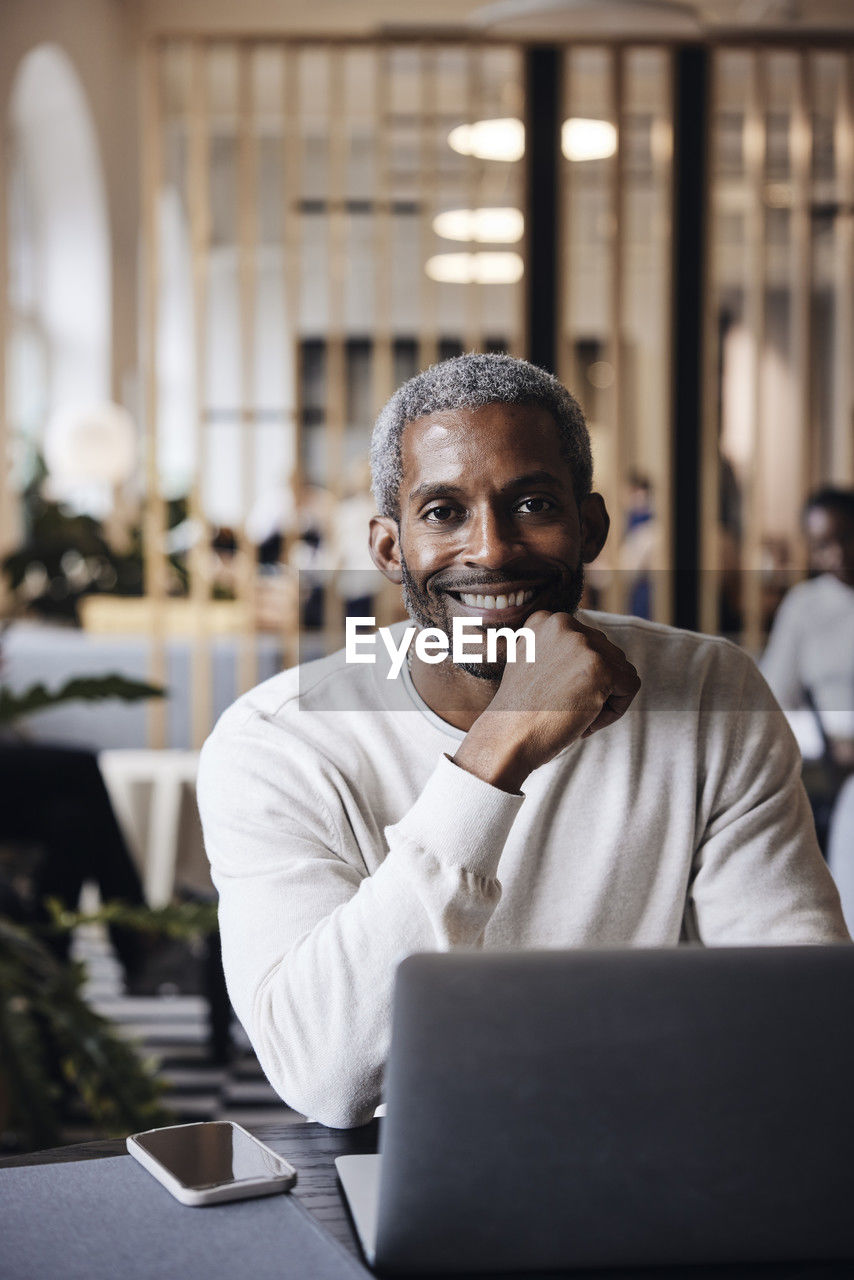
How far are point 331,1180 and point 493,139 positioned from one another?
14.7ft

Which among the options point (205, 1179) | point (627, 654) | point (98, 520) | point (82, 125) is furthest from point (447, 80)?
point (205, 1179)

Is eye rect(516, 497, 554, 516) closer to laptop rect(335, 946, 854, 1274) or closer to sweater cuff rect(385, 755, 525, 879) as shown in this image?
sweater cuff rect(385, 755, 525, 879)

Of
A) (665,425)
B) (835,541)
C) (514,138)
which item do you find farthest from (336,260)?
(835,541)

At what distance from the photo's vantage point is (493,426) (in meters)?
1.16

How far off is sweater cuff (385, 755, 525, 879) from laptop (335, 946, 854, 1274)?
0.31 metres

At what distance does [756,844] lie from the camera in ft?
3.87

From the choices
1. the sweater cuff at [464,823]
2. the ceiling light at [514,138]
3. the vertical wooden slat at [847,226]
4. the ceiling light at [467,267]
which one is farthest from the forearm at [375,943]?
the ceiling light at [467,267]

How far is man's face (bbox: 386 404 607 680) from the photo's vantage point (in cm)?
116

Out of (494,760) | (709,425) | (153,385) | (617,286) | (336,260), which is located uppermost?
(336,260)

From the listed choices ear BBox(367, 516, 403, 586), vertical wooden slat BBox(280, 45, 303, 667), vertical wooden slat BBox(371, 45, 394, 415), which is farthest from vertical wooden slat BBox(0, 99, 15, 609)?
ear BBox(367, 516, 403, 586)

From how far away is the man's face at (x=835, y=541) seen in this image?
3.62m

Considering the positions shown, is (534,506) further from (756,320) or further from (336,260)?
(756,320)

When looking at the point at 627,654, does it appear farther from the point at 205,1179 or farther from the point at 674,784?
the point at 205,1179

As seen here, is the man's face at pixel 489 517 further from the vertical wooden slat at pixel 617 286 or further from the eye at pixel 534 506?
the vertical wooden slat at pixel 617 286
